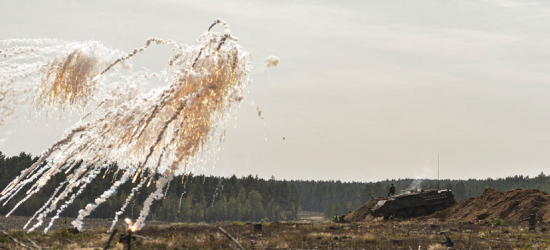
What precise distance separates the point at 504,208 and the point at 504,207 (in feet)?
0.89

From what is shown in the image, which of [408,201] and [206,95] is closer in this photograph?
[206,95]

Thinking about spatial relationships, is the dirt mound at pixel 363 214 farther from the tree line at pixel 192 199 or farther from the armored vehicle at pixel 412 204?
the tree line at pixel 192 199

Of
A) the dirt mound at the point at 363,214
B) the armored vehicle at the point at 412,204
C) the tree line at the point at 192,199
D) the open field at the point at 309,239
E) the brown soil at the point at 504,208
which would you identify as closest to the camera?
the open field at the point at 309,239

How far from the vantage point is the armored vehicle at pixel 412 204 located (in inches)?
1981

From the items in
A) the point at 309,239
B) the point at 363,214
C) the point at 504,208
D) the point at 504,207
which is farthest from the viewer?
the point at 363,214

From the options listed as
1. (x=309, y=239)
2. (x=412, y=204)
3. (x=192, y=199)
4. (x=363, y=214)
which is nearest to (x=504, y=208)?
(x=412, y=204)

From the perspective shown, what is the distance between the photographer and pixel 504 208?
154 ft

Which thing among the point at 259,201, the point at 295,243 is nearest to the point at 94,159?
the point at 295,243

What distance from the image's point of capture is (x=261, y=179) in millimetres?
184000

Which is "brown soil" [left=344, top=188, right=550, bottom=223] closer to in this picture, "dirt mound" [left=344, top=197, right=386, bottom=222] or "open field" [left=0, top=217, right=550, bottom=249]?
"dirt mound" [left=344, top=197, right=386, bottom=222]

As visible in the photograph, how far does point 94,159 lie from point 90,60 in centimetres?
481

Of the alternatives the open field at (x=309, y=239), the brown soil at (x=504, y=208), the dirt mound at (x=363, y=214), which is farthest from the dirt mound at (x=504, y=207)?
the open field at (x=309, y=239)

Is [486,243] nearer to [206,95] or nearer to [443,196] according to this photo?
[206,95]

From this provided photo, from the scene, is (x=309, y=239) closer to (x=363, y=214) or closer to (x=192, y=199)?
(x=363, y=214)
